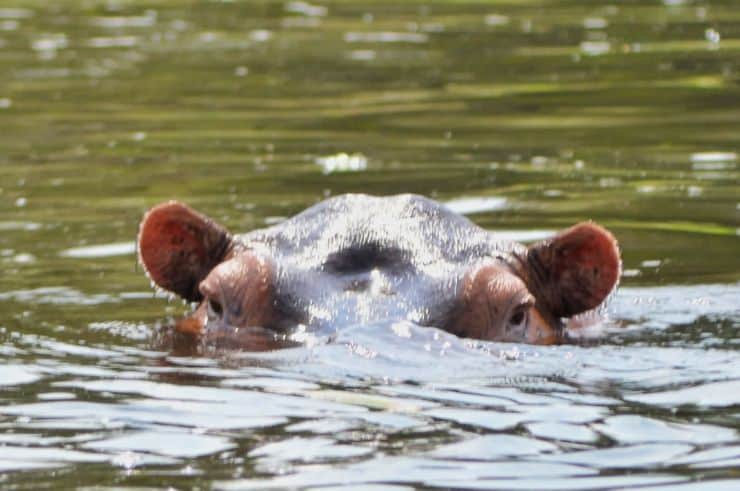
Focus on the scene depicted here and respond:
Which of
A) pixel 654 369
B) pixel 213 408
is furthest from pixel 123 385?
pixel 654 369

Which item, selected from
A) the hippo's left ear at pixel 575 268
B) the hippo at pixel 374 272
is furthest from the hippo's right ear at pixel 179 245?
the hippo's left ear at pixel 575 268

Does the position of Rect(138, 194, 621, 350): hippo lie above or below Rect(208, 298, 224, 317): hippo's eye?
above

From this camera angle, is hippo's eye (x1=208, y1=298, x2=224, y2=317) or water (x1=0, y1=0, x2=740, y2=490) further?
hippo's eye (x1=208, y1=298, x2=224, y2=317)

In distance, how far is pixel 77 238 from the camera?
12.5m

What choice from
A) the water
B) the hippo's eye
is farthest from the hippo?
the water

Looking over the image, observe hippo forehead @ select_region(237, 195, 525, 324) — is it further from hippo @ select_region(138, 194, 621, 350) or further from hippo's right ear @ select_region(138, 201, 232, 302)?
hippo's right ear @ select_region(138, 201, 232, 302)

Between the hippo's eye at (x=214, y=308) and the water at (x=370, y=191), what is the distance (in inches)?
13.4

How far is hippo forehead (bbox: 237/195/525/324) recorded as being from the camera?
7.93 meters

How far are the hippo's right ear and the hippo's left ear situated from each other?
143cm

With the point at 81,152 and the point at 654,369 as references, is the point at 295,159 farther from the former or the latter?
the point at 654,369

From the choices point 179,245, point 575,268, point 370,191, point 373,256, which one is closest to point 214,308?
point 179,245

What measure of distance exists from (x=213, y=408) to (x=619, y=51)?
14277 mm

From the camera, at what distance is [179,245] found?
357 inches

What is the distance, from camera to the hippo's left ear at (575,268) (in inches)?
346
